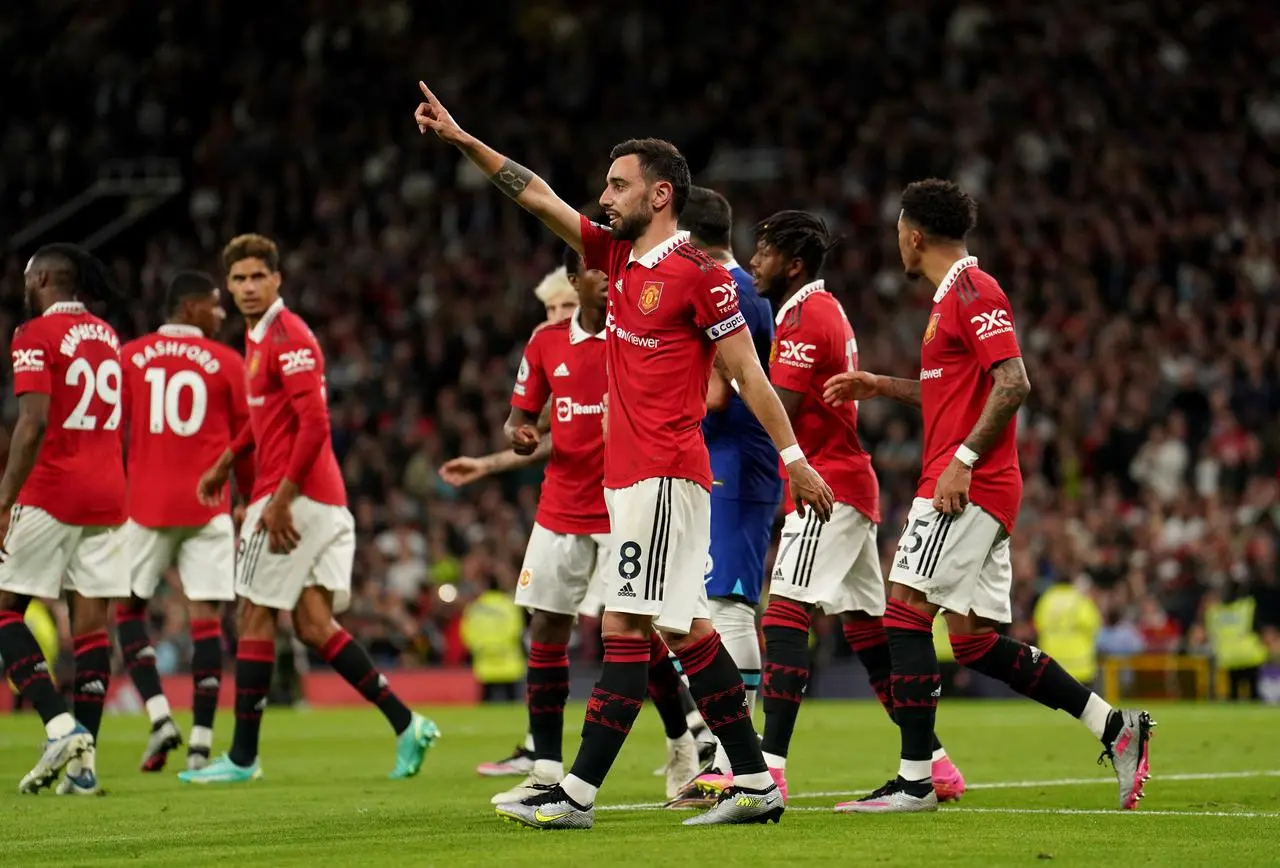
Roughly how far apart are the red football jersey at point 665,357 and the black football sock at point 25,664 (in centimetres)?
410

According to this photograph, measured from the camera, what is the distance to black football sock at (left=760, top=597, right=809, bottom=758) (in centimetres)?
849

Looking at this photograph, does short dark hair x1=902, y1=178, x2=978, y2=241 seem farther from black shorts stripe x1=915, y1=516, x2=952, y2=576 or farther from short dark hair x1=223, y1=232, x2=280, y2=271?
short dark hair x1=223, y1=232, x2=280, y2=271

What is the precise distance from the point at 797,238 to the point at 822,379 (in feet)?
2.18

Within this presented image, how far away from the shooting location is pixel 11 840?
743 centimetres

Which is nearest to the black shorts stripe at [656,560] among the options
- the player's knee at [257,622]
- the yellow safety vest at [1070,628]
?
the player's knee at [257,622]

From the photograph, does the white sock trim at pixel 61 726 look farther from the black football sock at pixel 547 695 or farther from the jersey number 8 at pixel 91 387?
the black football sock at pixel 547 695

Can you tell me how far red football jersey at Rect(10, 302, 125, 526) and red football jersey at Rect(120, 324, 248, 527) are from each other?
3.43 ft

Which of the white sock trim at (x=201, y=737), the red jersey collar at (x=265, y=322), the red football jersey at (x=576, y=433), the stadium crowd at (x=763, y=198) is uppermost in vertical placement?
the stadium crowd at (x=763, y=198)

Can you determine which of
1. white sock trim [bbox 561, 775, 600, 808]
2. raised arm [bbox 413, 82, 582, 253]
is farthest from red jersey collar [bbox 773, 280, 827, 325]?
white sock trim [bbox 561, 775, 600, 808]

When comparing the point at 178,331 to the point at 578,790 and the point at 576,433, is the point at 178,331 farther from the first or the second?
the point at 578,790

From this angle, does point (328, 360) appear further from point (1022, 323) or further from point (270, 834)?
point (270, 834)

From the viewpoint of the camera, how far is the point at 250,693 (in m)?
10.5

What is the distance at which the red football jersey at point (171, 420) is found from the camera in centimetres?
1158

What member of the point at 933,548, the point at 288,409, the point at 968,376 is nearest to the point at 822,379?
the point at 968,376
